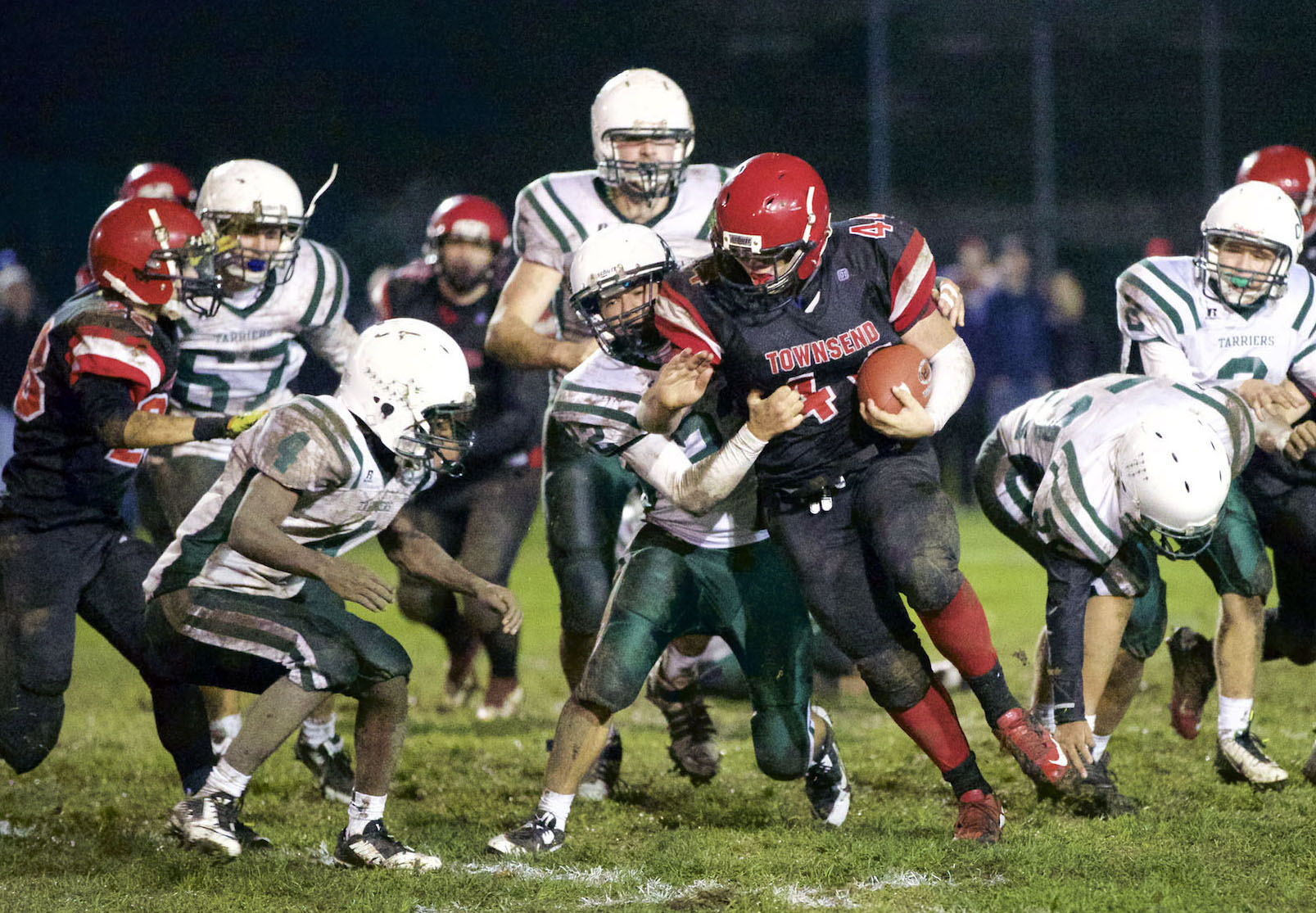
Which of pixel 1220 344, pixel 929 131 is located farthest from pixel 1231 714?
pixel 929 131

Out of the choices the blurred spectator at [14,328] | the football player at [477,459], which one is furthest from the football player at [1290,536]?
the blurred spectator at [14,328]

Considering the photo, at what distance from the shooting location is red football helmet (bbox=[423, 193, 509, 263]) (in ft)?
20.1

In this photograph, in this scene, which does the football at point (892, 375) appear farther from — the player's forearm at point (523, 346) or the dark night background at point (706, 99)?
the dark night background at point (706, 99)

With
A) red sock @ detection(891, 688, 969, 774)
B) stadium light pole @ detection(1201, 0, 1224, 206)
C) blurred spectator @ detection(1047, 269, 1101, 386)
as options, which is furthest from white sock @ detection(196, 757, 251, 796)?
stadium light pole @ detection(1201, 0, 1224, 206)

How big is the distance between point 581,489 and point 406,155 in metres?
10.9

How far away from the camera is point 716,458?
12.2ft

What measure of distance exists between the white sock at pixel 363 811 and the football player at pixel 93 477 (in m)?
0.69

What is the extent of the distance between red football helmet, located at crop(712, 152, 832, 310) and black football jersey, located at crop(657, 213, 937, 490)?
53 millimetres

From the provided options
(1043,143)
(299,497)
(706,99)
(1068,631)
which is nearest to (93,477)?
→ (299,497)

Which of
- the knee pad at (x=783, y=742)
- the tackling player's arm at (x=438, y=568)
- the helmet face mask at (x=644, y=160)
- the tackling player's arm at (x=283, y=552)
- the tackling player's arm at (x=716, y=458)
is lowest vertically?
the knee pad at (x=783, y=742)

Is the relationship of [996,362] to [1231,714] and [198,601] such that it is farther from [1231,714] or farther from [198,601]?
[198,601]

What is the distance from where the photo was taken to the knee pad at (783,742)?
3957mm

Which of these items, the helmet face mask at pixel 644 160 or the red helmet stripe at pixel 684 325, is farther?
the helmet face mask at pixel 644 160

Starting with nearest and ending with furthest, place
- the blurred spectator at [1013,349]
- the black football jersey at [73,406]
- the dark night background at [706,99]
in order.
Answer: the black football jersey at [73,406] → the blurred spectator at [1013,349] → the dark night background at [706,99]
